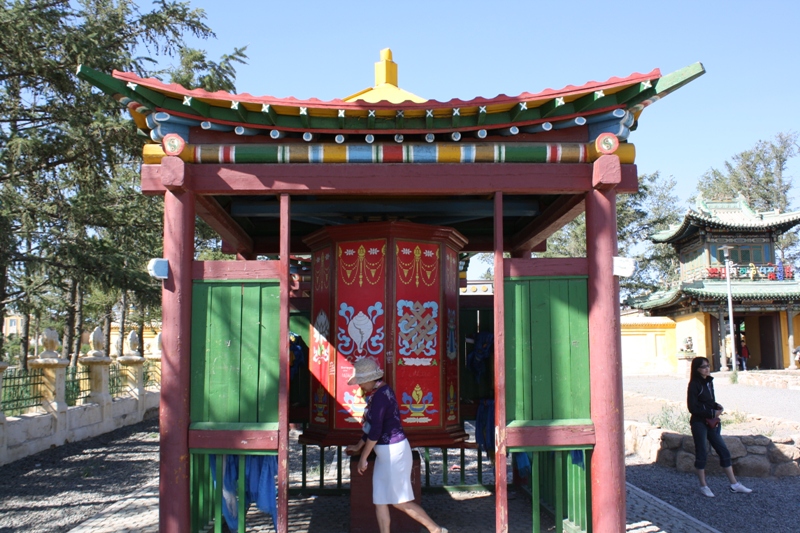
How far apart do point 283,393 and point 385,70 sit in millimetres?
3918

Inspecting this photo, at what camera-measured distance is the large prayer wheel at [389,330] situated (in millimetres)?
6496

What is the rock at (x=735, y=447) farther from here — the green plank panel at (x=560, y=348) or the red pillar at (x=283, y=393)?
the red pillar at (x=283, y=393)

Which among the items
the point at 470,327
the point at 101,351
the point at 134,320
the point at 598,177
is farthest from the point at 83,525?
the point at 134,320

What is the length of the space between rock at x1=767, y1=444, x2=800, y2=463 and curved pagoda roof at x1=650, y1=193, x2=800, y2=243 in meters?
27.4

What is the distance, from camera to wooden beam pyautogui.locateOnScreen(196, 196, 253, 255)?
6.16 m

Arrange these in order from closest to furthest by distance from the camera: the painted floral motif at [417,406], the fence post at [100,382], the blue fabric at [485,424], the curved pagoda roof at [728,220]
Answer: the painted floral motif at [417,406], the blue fabric at [485,424], the fence post at [100,382], the curved pagoda roof at [728,220]

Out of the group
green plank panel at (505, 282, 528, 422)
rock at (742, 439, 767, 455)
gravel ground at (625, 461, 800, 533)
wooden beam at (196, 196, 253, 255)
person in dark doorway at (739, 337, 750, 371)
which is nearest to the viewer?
green plank panel at (505, 282, 528, 422)

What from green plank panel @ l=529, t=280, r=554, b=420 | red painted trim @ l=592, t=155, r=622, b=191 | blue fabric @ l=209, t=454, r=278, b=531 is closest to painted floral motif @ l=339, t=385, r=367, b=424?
blue fabric @ l=209, t=454, r=278, b=531

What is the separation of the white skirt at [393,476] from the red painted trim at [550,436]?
0.85 metres

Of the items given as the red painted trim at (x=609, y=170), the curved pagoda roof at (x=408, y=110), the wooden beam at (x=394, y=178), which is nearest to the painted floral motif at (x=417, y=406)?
the wooden beam at (x=394, y=178)

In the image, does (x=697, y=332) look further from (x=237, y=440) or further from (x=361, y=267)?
(x=237, y=440)

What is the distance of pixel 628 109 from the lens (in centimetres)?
554

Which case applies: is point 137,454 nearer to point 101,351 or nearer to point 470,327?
point 101,351

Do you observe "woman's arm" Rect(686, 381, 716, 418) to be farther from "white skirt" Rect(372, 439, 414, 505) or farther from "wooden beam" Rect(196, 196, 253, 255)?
"wooden beam" Rect(196, 196, 253, 255)
